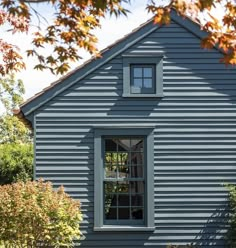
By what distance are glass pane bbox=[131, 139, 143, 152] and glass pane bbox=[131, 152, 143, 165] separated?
0.30 feet

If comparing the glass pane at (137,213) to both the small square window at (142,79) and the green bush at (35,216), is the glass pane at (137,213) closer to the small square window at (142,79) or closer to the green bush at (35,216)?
the green bush at (35,216)

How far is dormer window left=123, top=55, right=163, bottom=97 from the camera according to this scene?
47.5 feet

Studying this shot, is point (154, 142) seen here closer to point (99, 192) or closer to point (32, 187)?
point (99, 192)

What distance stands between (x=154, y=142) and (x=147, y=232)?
193 cm

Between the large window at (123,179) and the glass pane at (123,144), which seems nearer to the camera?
the large window at (123,179)

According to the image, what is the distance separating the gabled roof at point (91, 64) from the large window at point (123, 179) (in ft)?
4.11

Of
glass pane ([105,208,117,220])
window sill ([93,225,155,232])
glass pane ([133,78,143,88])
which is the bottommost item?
window sill ([93,225,155,232])

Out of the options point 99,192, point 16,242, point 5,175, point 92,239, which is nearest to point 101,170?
point 99,192

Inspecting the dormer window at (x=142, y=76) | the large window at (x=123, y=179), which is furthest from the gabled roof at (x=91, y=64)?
the large window at (x=123, y=179)

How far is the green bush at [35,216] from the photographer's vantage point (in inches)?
501

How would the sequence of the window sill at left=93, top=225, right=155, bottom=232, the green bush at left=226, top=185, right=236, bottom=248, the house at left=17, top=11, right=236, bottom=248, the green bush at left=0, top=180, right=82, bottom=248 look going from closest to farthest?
the green bush at left=0, top=180, right=82, bottom=248 < the green bush at left=226, top=185, right=236, bottom=248 < the window sill at left=93, top=225, right=155, bottom=232 < the house at left=17, top=11, right=236, bottom=248

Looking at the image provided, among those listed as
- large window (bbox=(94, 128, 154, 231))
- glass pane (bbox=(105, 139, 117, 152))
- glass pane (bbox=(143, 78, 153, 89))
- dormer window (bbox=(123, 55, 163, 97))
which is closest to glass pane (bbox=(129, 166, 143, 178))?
large window (bbox=(94, 128, 154, 231))

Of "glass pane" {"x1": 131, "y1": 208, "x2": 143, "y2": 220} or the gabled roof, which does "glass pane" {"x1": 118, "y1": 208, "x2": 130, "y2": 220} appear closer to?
"glass pane" {"x1": 131, "y1": 208, "x2": 143, "y2": 220}

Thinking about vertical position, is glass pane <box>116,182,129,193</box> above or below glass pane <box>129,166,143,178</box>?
below
